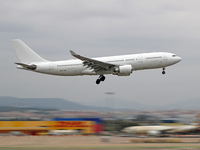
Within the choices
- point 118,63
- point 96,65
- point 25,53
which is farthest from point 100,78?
point 25,53

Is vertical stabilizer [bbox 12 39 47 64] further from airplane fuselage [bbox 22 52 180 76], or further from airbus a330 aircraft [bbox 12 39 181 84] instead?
airplane fuselage [bbox 22 52 180 76]

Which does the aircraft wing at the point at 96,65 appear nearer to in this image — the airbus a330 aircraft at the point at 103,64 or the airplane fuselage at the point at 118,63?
the airbus a330 aircraft at the point at 103,64

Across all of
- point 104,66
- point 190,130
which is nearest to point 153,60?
point 104,66

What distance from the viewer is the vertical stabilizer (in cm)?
6606

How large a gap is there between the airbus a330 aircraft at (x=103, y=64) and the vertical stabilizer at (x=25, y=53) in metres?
1.05

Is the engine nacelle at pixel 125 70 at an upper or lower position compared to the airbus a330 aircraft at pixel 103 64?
lower

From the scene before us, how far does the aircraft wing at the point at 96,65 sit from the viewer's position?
59594 millimetres

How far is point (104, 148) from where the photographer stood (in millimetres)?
38969

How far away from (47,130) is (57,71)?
999 centimetres

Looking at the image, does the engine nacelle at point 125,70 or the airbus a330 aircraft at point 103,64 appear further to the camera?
the airbus a330 aircraft at point 103,64

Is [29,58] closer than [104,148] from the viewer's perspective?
No

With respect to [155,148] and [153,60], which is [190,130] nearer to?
[153,60]

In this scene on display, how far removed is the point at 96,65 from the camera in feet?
200

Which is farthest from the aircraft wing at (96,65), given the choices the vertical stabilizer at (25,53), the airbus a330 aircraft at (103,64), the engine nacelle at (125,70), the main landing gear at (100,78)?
the vertical stabilizer at (25,53)
